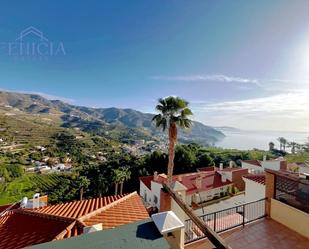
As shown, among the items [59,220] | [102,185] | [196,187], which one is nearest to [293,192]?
[59,220]

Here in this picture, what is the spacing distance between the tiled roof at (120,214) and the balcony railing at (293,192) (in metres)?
5.12

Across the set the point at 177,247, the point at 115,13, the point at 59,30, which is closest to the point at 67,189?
the point at 59,30

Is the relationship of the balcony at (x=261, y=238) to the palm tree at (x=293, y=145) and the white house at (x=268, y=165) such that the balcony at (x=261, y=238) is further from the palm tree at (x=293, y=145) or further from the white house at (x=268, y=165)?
the palm tree at (x=293, y=145)

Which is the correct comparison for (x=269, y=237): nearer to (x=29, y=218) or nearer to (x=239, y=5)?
(x=29, y=218)

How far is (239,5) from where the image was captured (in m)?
11.2

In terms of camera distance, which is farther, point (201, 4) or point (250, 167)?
point (250, 167)

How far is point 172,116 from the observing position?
14273mm

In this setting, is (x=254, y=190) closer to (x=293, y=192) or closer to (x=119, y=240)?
(x=293, y=192)

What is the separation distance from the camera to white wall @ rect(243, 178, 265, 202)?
1418 cm

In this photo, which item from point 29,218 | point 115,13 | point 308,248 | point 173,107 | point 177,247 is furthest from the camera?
point 115,13

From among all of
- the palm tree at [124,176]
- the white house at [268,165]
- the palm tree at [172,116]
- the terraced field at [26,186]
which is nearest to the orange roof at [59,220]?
the palm tree at [172,116]

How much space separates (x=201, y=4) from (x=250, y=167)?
2123 centimetres

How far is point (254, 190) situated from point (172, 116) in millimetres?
7325

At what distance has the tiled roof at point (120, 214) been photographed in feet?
27.0
